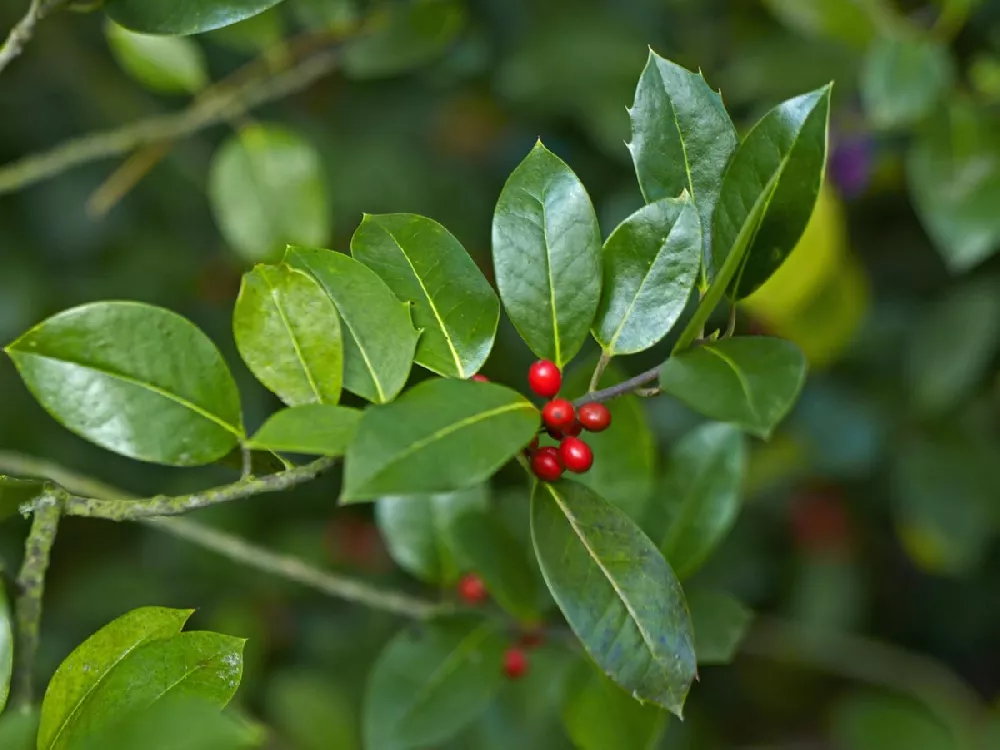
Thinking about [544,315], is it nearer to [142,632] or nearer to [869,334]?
[142,632]

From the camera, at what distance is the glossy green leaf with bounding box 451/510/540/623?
81 centimetres

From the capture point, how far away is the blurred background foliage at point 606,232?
3.58ft

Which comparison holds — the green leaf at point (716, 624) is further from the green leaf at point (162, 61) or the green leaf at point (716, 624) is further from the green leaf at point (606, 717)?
the green leaf at point (162, 61)

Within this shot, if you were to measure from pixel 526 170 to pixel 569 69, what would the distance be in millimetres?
868

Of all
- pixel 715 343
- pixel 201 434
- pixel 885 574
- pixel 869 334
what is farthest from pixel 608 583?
pixel 885 574

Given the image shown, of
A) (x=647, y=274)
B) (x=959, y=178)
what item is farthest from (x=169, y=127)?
(x=959, y=178)

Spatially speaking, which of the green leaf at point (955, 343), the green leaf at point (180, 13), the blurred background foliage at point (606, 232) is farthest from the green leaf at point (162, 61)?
the green leaf at point (955, 343)

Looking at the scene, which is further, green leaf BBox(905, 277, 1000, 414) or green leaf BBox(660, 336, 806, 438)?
green leaf BBox(905, 277, 1000, 414)

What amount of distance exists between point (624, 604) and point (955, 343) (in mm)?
994

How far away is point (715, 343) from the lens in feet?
1.63

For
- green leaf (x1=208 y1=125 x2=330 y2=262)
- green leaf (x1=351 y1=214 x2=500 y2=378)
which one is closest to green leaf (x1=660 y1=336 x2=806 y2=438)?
green leaf (x1=351 y1=214 x2=500 y2=378)

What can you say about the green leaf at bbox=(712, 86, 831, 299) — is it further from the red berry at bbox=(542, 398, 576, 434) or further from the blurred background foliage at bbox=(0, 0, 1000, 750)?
the blurred background foliage at bbox=(0, 0, 1000, 750)

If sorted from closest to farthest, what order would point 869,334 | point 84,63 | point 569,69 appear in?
1. point 569,69
2. point 869,334
3. point 84,63

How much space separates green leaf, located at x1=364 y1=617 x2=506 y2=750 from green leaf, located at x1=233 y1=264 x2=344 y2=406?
1.13ft
